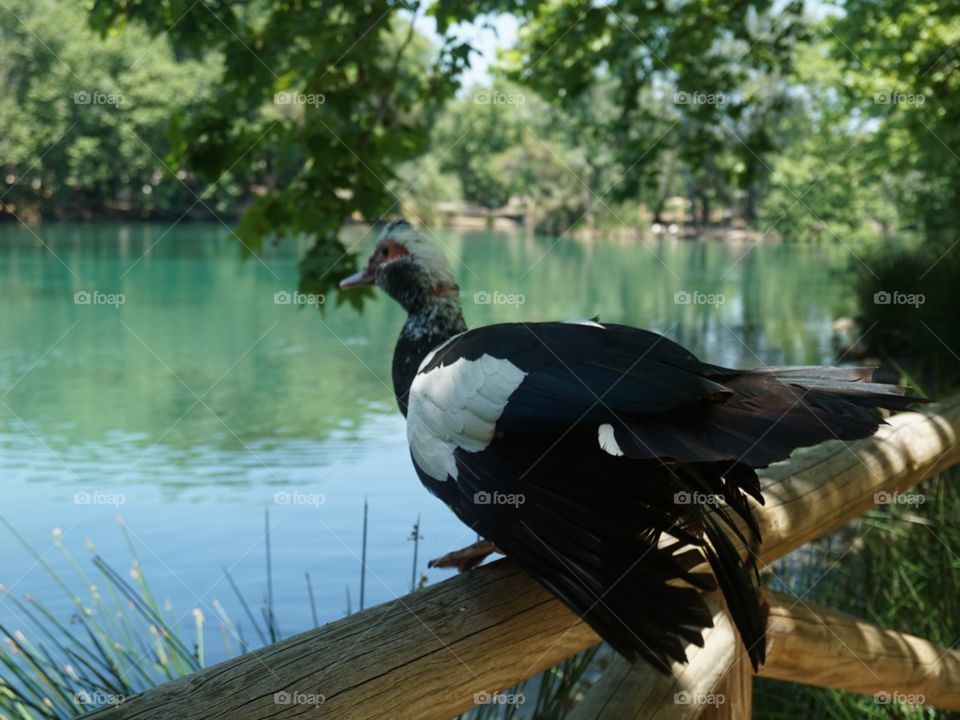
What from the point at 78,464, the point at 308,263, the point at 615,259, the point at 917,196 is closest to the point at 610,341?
the point at 308,263

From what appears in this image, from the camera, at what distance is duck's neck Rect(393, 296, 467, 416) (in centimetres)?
213

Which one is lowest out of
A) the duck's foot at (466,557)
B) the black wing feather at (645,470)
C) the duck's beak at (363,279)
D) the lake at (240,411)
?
the lake at (240,411)

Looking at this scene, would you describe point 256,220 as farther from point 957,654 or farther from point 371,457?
point 371,457

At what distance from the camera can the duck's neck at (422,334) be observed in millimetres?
2131

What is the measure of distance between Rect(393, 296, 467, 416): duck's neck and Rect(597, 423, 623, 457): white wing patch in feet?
2.74

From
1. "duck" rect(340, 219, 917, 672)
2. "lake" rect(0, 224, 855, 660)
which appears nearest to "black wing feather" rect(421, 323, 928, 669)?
"duck" rect(340, 219, 917, 672)

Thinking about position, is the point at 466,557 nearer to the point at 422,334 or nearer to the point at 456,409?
the point at 456,409

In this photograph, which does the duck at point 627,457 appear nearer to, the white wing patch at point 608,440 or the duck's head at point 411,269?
the white wing patch at point 608,440

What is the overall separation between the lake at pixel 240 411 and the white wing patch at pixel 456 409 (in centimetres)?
39

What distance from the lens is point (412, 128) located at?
169 inches

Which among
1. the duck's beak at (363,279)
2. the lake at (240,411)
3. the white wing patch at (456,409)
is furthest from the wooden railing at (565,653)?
the duck's beak at (363,279)

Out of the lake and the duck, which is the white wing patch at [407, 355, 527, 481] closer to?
the duck

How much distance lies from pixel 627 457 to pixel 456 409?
32 centimetres

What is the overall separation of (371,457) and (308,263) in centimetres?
351
